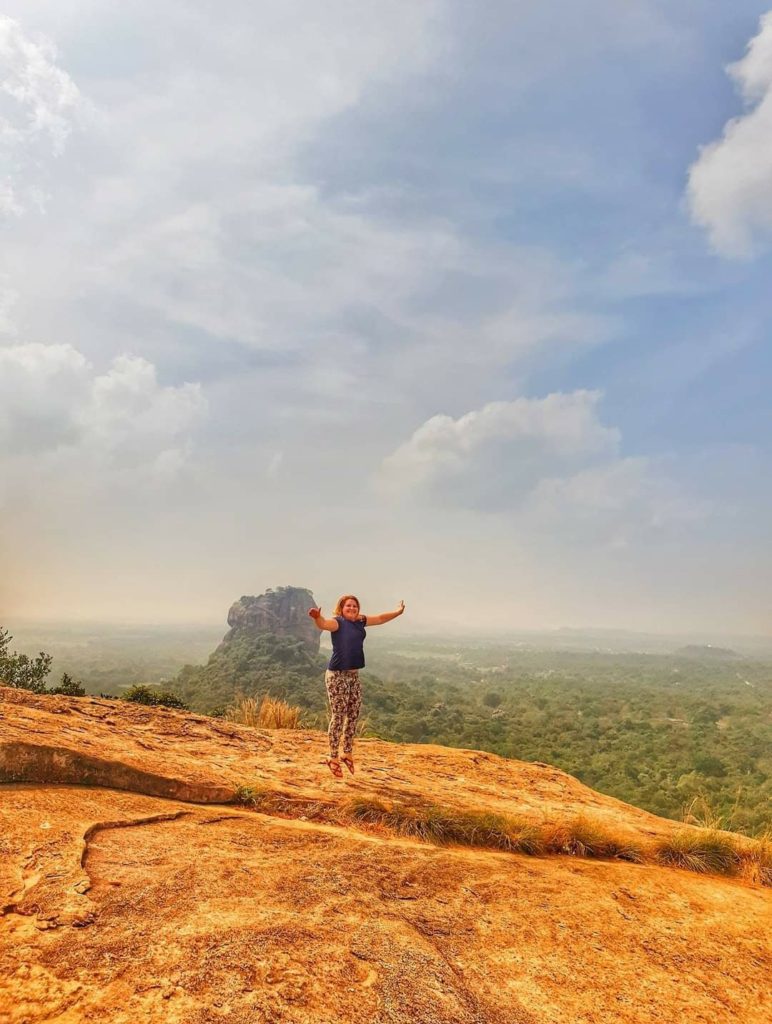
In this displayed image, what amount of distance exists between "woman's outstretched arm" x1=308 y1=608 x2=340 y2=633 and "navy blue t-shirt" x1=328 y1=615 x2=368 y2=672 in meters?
0.12

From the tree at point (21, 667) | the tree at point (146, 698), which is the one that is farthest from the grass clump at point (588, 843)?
the tree at point (21, 667)

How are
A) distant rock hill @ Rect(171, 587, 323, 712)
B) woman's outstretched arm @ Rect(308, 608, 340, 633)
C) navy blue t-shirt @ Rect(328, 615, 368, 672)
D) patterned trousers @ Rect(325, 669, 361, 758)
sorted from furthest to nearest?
distant rock hill @ Rect(171, 587, 323, 712) < patterned trousers @ Rect(325, 669, 361, 758) < navy blue t-shirt @ Rect(328, 615, 368, 672) < woman's outstretched arm @ Rect(308, 608, 340, 633)

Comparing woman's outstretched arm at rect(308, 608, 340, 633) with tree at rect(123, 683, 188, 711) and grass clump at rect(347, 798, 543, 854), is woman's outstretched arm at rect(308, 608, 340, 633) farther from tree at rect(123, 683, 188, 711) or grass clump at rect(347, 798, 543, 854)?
tree at rect(123, 683, 188, 711)

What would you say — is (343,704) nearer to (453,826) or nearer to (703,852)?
(453,826)

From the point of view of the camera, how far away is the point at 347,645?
29.1ft

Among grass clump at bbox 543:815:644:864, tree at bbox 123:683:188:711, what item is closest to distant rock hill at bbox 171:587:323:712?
tree at bbox 123:683:188:711

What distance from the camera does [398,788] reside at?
8680 millimetres

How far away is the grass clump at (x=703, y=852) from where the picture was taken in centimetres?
687

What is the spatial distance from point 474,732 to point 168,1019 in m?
65.9

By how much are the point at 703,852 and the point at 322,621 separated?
6.33 metres

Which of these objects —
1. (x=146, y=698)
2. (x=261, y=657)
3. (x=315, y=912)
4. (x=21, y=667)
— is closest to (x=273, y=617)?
(x=261, y=657)

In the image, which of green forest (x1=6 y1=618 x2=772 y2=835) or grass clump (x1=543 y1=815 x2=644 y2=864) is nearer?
grass clump (x1=543 y1=815 x2=644 y2=864)

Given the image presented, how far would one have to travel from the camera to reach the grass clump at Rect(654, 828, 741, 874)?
687cm

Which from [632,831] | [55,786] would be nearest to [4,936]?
[55,786]
